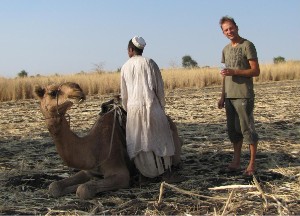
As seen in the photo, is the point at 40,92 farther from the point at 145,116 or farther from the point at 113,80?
the point at 113,80

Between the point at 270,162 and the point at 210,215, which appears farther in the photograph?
the point at 270,162

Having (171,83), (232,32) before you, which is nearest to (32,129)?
(232,32)

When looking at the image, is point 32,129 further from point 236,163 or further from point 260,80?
point 260,80

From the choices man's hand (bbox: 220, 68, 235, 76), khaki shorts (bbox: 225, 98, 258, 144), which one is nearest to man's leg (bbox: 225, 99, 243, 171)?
khaki shorts (bbox: 225, 98, 258, 144)

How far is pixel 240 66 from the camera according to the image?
6.20m

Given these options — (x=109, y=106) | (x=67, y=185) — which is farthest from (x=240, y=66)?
(x=67, y=185)

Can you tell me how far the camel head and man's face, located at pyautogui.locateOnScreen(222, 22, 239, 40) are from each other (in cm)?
230

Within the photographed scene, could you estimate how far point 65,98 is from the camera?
4820 millimetres

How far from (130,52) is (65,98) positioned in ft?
4.82

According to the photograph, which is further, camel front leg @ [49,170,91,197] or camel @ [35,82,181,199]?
camel front leg @ [49,170,91,197]

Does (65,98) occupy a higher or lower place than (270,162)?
higher

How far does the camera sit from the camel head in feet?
15.8

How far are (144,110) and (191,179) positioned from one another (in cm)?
110

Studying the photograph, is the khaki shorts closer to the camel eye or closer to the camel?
the camel
